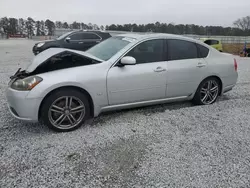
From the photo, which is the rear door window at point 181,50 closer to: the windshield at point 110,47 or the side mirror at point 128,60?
the windshield at point 110,47

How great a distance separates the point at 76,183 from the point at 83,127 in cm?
128

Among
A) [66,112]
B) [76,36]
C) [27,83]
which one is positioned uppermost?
[76,36]

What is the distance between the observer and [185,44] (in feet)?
13.6

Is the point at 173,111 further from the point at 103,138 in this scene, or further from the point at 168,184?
the point at 168,184

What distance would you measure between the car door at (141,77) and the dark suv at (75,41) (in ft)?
24.2

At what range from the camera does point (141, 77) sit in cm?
359

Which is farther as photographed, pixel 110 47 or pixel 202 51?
pixel 202 51

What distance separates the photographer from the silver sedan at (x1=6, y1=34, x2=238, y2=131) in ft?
9.93

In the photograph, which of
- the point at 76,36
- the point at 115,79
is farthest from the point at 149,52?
the point at 76,36

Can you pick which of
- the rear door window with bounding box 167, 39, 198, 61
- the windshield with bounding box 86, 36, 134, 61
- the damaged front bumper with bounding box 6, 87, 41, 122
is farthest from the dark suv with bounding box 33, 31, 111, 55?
the damaged front bumper with bounding box 6, 87, 41, 122

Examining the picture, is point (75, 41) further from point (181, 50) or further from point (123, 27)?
point (123, 27)

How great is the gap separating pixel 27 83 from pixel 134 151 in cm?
172

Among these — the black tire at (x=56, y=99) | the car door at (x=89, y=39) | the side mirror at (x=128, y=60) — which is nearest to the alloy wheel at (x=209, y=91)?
the side mirror at (x=128, y=60)

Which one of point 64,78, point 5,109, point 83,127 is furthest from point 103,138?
point 5,109
